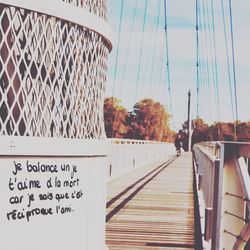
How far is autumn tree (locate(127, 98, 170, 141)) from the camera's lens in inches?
2516

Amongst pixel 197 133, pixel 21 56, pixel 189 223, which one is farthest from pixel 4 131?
pixel 197 133

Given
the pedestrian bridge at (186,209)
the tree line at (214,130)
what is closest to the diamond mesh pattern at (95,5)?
the pedestrian bridge at (186,209)

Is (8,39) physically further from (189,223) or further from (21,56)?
(189,223)

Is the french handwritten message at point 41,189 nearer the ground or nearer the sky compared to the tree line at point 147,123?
nearer the ground

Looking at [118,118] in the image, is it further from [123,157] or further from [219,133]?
[123,157]

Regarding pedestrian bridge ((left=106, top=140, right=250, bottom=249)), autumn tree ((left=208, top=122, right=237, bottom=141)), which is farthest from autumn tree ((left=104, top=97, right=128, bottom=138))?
pedestrian bridge ((left=106, top=140, right=250, bottom=249))

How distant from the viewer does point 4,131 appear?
2.89m

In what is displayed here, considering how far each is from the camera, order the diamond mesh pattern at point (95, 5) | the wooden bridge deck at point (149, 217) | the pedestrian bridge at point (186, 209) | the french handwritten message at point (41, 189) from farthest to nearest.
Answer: the wooden bridge deck at point (149, 217) < the diamond mesh pattern at point (95, 5) < the pedestrian bridge at point (186, 209) < the french handwritten message at point (41, 189)

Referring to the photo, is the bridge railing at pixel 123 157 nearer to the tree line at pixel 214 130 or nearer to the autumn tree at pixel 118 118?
the tree line at pixel 214 130

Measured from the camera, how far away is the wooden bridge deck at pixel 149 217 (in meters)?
5.21

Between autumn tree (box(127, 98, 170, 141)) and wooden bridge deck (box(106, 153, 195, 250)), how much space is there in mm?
52197

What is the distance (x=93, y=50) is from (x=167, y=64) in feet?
114

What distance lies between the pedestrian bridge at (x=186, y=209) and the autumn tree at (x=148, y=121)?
166 ft

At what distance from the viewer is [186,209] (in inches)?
302
